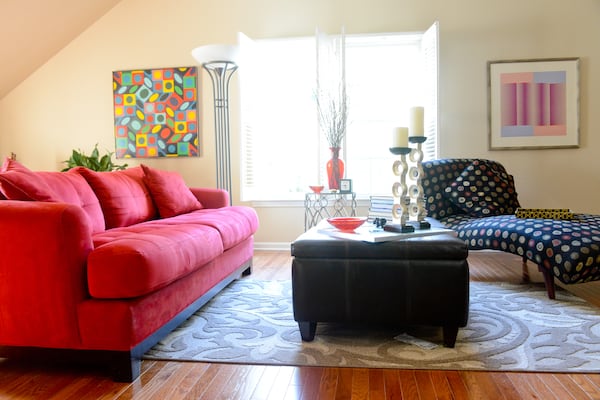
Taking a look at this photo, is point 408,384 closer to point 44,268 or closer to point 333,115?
point 44,268

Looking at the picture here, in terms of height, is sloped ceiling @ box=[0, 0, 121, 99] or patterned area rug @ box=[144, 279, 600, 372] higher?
sloped ceiling @ box=[0, 0, 121, 99]

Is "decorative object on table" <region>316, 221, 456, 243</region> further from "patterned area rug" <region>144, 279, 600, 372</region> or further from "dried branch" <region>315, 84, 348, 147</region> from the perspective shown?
"dried branch" <region>315, 84, 348, 147</region>

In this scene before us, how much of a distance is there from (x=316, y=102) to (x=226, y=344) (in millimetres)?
2964

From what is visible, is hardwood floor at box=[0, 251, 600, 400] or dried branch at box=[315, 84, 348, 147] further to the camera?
dried branch at box=[315, 84, 348, 147]

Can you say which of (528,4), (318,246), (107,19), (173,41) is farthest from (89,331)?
(528,4)

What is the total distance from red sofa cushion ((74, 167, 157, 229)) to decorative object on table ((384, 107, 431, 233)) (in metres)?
1.61

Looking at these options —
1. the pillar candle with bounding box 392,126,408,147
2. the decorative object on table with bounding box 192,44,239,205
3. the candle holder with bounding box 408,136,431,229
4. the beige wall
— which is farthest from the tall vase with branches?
the pillar candle with bounding box 392,126,408,147

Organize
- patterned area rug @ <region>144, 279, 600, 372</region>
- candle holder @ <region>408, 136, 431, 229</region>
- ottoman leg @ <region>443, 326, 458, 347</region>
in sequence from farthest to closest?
1. candle holder @ <region>408, 136, 431, 229</region>
2. ottoman leg @ <region>443, 326, 458, 347</region>
3. patterned area rug @ <region>144, 279, 600, 372</region>

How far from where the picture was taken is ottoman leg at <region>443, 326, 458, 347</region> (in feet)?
6.57

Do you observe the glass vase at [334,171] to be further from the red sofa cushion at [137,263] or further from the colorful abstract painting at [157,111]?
the red sofa cushion at [137,263]

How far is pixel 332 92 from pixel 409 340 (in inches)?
116

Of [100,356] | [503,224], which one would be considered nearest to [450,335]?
[503,224]

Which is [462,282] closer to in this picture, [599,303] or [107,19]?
[599,303]

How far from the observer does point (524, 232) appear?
287 cm
